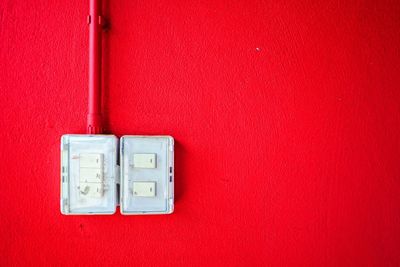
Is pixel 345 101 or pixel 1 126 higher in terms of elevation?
pixel 345 101

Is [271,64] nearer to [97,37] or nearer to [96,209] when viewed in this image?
[97,37]

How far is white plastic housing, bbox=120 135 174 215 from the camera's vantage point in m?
0.96

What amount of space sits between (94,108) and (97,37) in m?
0.23

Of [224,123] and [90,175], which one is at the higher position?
[224,123]

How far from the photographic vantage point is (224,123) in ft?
3.43

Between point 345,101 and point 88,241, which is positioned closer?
point 88,241

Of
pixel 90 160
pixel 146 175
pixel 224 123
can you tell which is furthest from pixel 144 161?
pixel 224 123

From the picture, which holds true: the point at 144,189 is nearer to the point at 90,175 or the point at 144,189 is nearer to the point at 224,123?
the point at 90,175

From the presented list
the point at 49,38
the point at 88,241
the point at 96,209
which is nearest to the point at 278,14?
the point at 49,38

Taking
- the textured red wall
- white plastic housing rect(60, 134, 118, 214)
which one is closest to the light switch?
white plastic housing rect(60, 134, 118, 214)

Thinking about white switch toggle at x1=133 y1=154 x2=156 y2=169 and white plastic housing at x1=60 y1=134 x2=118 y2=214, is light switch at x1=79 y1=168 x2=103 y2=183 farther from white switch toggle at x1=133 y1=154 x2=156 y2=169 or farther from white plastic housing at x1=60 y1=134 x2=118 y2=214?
white switch toggle at x1=133 y1=154 x2=156 y2=169

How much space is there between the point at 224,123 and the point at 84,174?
1.56 ft

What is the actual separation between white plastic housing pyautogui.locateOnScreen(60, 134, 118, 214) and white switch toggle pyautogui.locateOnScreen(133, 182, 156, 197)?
0.30 feet

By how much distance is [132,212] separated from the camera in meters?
0.96
